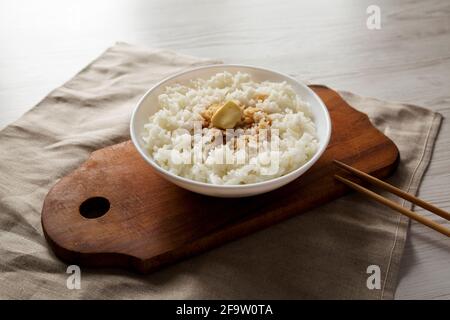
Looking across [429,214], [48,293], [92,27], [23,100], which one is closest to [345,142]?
[429,214]

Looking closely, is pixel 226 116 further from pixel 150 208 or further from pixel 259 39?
pixel 259 39

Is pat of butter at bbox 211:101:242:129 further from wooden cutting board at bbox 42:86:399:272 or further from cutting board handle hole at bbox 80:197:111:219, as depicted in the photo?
cutting board handle hole at bbox 80:197:111:219

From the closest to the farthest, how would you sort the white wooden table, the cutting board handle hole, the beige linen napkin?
the beige linen napkin → the cutting board handle hole → the white wooden table

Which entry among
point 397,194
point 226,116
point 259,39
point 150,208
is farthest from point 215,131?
point 259,39

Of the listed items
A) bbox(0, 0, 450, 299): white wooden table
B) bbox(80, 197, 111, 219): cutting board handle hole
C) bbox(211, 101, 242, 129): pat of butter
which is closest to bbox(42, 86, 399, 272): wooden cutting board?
bbox(80, 197, 111, 219): cutting board handle hole

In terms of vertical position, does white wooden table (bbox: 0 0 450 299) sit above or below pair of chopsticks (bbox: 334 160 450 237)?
above
